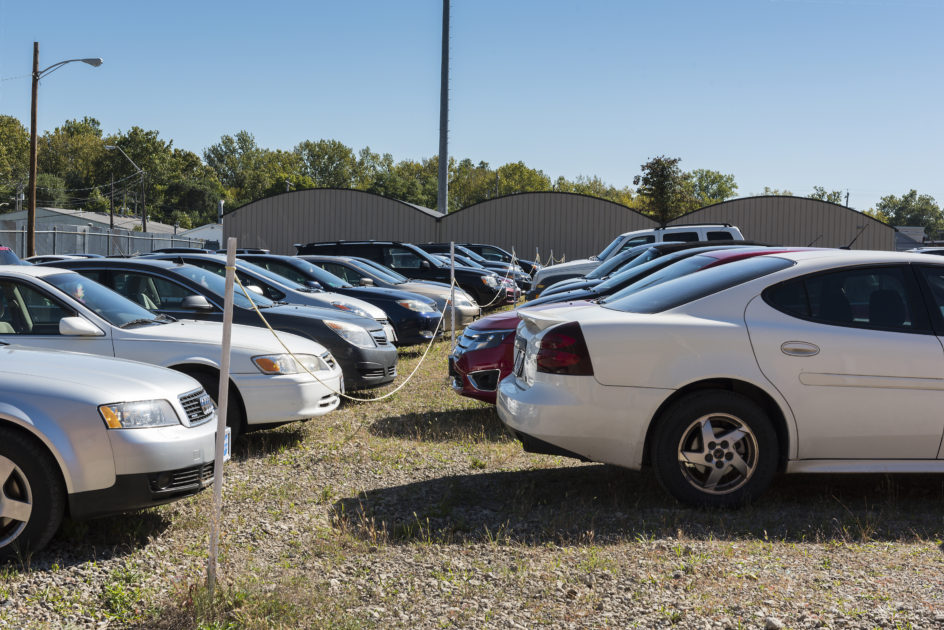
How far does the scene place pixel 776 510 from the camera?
5.22m

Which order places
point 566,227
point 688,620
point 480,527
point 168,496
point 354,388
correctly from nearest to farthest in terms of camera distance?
point 688,620 → point 168,496 → point 480,527 → point 354,388 → point 566,227

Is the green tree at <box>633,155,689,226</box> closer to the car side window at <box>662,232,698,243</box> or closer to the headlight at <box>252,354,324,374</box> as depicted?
the car side window at <box>662,232,698,243</box>

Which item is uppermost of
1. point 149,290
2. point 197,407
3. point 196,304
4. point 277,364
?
point 149,290

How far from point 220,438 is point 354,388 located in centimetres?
502

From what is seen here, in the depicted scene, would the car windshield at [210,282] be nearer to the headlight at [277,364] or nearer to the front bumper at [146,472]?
the headlight at [277,364]

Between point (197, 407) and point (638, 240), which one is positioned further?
point (638, 240)

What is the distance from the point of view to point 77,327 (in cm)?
624

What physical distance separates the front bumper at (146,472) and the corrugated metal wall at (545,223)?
121 ft

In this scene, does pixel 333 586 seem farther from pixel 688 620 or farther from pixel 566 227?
pixel 566 227

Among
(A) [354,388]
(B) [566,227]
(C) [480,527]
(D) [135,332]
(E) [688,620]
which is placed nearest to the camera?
(E) [688,620]

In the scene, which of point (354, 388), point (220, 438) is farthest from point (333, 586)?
point (354, 388)

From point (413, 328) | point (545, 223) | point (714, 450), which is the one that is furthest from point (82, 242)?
point (714, 450)

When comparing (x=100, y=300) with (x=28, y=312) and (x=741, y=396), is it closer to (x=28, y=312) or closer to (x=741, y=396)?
(x=28, y=312)

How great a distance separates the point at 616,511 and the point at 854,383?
1.54 m
